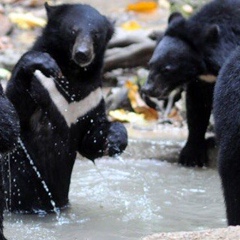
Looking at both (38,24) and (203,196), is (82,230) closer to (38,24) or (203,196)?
(203,196)

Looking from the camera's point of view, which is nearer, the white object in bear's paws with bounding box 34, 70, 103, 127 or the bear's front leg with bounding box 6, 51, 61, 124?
the bear's front leg with bounding box 6, 51, 61, 124

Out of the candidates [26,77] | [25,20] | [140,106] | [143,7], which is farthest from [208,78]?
[143,7]

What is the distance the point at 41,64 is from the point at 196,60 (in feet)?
10.6

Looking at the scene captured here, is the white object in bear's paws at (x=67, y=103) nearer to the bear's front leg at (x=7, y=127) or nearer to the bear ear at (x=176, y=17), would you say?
the bear's front leg at (x=7, y=127)

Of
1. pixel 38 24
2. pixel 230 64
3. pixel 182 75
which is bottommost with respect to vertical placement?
pixel 38 24

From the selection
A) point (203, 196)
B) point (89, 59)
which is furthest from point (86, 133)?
point (203, 196)

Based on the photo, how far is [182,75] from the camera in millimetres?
8633

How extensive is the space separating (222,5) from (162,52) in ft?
2.56

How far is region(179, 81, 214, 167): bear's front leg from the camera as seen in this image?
8.39m

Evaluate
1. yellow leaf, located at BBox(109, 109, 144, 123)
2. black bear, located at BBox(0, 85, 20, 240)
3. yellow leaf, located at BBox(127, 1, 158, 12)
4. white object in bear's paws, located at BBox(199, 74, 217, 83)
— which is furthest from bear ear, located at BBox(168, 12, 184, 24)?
yellow leaf, located at BBox(127, 1, 158, 12)

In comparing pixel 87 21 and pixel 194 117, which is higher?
pixel 87 21

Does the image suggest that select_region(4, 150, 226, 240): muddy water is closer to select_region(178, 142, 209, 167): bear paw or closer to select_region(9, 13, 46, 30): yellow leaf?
select_region(178, 142, 209, 167): bear paw

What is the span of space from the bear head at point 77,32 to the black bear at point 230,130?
5.22 feet

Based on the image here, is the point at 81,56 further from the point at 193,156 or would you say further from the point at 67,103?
the point at 193,156
